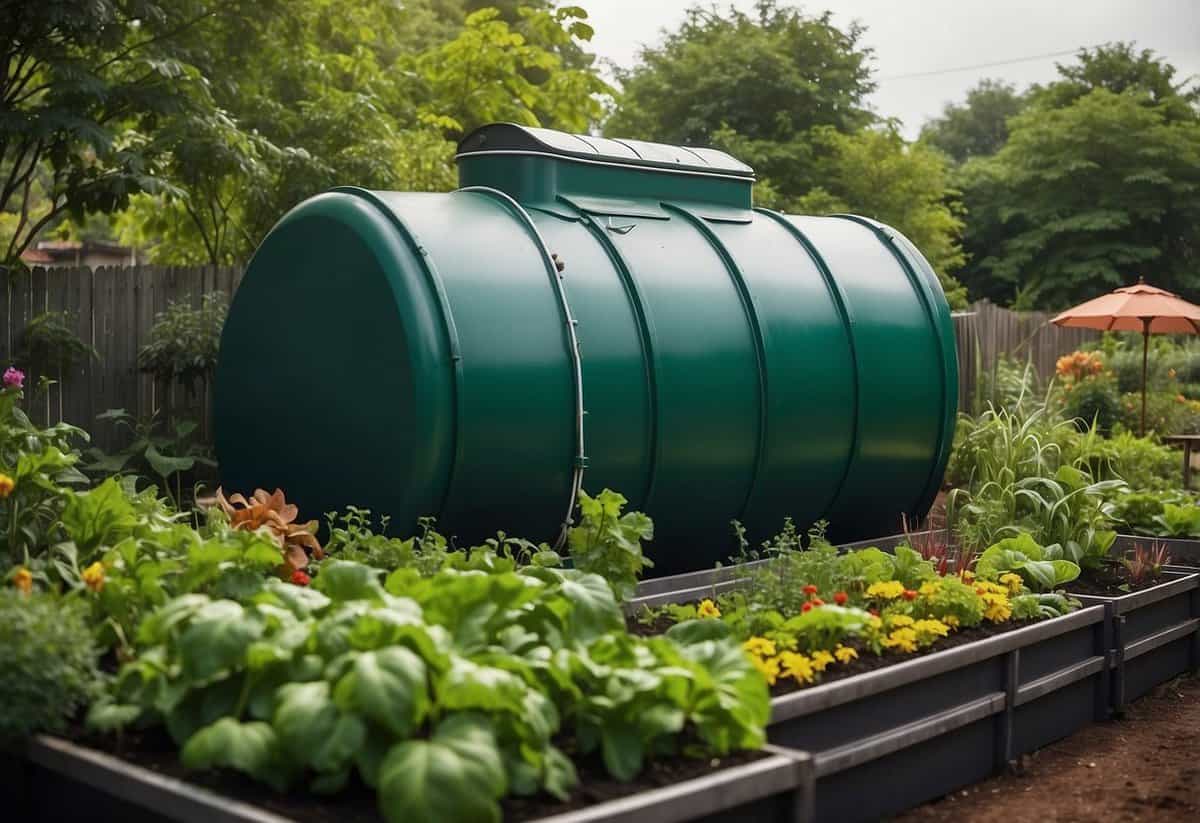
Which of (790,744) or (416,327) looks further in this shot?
(416,327)

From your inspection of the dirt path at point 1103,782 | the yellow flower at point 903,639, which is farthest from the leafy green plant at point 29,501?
the dirt path at point 1103,782

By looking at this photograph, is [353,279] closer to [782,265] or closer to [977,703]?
[782,265]

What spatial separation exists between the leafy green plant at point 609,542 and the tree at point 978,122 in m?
71.9

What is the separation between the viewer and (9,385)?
667cm

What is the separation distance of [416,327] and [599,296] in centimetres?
128

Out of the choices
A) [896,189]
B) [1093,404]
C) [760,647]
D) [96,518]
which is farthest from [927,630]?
[896,189]

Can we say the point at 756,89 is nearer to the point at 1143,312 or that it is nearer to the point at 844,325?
the point at 1143,312

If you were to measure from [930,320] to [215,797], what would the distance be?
6954 mm

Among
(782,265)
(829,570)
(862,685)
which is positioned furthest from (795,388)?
(862,685)

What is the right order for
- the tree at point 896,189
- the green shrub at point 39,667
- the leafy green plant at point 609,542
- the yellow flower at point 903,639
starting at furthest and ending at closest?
the tree at point 896,189, the leafy green plant at point 609,542, the yellow flower at point 903,639, the green shrub at point 39,667

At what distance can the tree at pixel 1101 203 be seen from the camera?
36.7 metres

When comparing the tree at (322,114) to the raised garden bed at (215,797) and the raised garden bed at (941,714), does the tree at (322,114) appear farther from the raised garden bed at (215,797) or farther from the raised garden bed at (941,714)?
the raised garden bed at (215,797)

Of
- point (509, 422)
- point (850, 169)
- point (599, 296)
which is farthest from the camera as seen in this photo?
point (850, 169)

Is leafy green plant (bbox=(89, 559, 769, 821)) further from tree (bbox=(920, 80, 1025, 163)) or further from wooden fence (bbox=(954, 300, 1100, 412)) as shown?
tree (bbox=(920, 80, 1025, 163))
